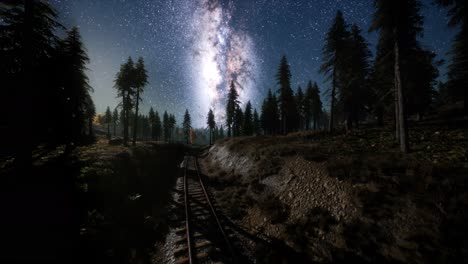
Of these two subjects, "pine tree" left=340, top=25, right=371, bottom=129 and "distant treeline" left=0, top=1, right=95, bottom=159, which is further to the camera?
"pine tree" left=340, top=25, right=371, bottom=129

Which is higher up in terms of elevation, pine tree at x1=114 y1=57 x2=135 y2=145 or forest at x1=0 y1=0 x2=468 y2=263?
pine tree at x1=114 y1=57 x2=135 y2=145

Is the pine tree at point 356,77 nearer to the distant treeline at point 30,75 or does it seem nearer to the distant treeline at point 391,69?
the distant treeline at point 391,69

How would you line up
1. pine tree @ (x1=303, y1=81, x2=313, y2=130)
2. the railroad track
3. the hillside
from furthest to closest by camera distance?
pine tree @ (x1=303, y1=81, x2=313, y2=130) → the railroad track → the hillside

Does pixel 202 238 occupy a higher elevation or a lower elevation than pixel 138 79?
lower

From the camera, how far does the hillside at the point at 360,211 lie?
500 cm

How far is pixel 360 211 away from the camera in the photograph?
6387 mm

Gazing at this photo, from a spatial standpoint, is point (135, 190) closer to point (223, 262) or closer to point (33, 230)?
point (33, 230)

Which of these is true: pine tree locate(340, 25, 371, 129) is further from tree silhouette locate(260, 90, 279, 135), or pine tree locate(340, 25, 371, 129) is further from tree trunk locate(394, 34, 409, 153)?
tree silhouette locate(260, 90, 279, 135)

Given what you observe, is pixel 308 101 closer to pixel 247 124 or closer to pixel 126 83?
pixel 247 124

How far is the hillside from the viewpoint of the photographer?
500 centimetres

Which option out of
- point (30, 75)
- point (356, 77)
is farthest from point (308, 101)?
point (30, 75)

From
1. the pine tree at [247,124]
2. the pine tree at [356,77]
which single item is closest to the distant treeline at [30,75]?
the pine tree at [356,77]

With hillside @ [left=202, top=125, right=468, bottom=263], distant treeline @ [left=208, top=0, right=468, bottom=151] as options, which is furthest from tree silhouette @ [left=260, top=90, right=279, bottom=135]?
Result: hillside @ [left=202, top=125, right=468, bottom=263]

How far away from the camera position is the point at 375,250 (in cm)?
524
